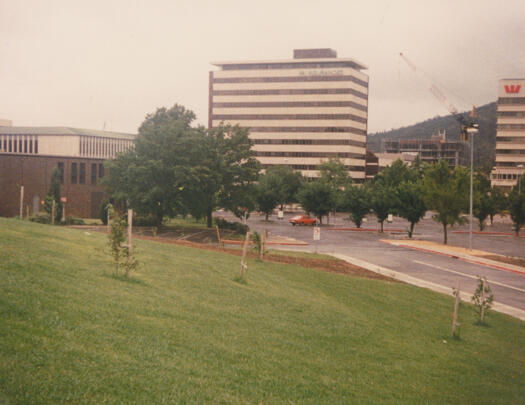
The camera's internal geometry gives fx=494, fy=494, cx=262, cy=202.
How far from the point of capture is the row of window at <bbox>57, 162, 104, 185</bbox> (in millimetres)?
59719

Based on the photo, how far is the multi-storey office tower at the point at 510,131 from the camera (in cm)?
13325

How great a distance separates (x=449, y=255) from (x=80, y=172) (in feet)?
143

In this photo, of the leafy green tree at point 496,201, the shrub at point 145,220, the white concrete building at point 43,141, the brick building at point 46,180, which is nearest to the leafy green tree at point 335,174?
the leafy green tree at point 496,201

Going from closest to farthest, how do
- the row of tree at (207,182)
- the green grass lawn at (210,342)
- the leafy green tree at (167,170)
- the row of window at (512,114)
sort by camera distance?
the green grass lawn at (210,342), the leafy green tree at (167,170), the row of tree at (207,182), the row of window at (512,114)

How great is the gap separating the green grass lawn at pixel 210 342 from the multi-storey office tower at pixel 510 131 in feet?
440

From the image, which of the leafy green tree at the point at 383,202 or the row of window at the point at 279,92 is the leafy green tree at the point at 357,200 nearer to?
the leafy green tree at the point at 383,202

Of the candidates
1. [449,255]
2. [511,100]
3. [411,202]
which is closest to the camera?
[449,255]

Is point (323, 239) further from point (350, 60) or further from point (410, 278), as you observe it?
point (350, 60)

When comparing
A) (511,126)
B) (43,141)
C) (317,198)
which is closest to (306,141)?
(511,126)

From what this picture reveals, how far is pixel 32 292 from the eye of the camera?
855 centimetres

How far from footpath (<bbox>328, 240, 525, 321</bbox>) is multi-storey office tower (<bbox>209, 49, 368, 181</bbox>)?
8284 cm

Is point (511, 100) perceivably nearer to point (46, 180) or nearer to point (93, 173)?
point (93, 173)

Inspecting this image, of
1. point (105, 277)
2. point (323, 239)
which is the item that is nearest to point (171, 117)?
point (323, 239)

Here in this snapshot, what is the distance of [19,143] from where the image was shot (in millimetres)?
110000
